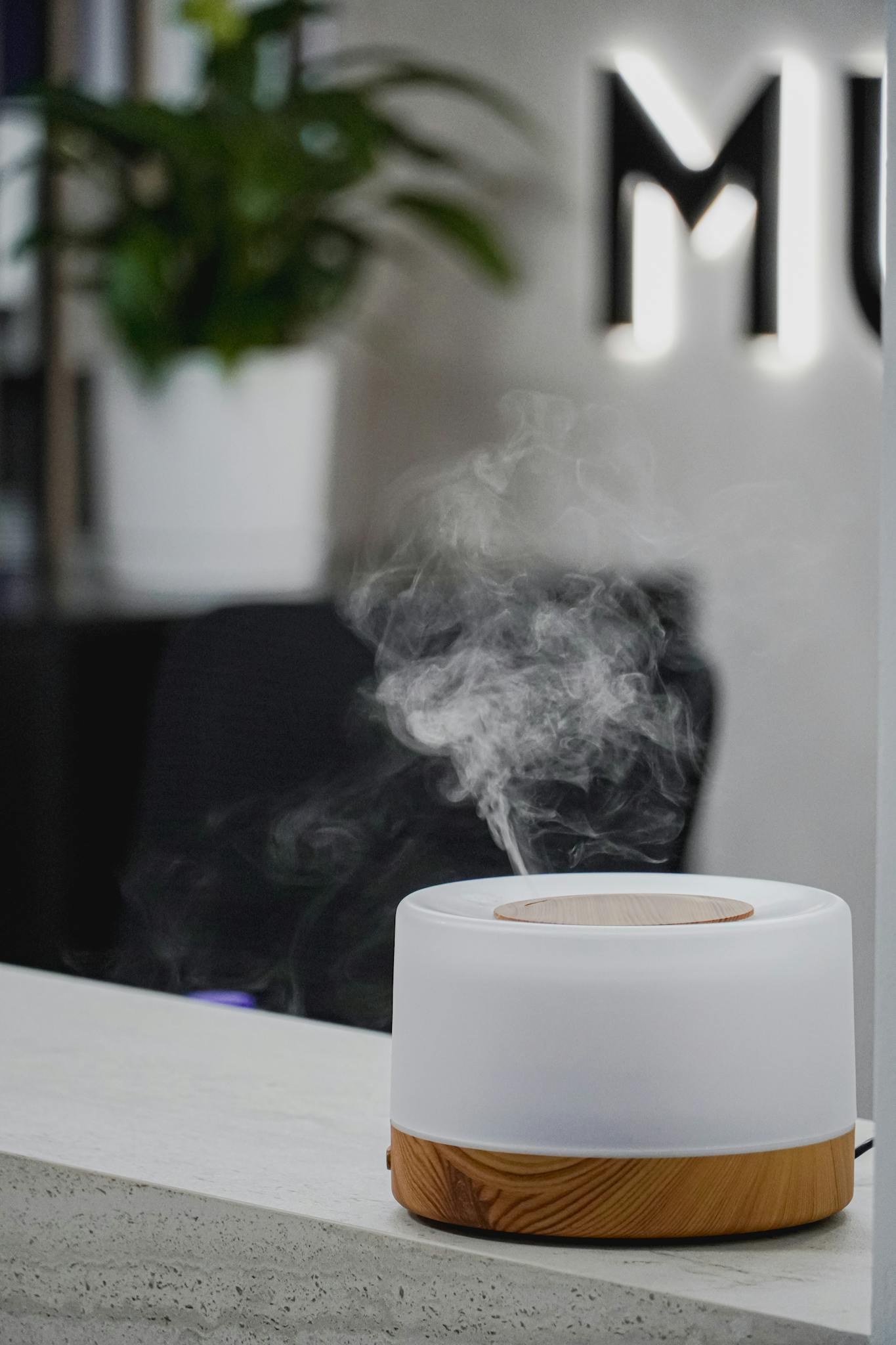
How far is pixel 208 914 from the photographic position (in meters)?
1.86

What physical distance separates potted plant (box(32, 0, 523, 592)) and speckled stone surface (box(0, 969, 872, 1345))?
1437 mm

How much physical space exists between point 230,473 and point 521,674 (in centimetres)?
143

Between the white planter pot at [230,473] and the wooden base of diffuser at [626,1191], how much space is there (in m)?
1.64

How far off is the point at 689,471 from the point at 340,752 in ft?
1.79

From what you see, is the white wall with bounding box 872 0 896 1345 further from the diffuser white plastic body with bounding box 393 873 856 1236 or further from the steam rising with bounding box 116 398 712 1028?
the steam rising with bounding box 116 398 712 1028

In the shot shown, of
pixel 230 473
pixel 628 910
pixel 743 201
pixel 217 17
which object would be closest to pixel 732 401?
pixel 743 201

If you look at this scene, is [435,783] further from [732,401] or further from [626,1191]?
[626,1191]

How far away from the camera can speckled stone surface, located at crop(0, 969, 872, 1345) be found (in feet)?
1.48

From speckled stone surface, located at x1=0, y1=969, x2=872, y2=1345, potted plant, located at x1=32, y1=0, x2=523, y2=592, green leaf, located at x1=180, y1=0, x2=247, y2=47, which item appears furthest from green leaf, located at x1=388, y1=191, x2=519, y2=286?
speckled stone surface, located at x1=0, y1=969, x2=872, y2=1345

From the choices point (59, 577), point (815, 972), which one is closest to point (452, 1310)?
point (815, 972)

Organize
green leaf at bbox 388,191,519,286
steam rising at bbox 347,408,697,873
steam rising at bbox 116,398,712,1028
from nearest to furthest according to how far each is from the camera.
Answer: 1. steam rising at bbox 347,408,697,873
2. steam rising at bbox 116,398,712,1028
3. green leaf at bbox 388,191,519,286

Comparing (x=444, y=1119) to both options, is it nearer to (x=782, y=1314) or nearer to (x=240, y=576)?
(x=782, y=1314)

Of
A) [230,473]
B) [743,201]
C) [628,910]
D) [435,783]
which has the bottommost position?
[435,783]

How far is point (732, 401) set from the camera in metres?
1.78
